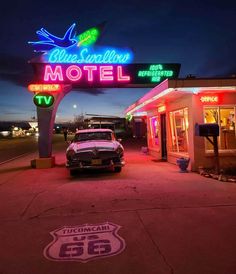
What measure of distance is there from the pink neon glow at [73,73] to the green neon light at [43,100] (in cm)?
133

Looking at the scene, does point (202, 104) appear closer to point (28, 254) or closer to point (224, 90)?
point (224, 90)

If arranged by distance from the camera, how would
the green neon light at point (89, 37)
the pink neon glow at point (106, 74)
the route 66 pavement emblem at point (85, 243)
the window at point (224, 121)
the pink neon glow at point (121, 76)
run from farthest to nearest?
1. the green neon light at point (89, 37)
2. the pink neon glow at point (121, 76)
3. the pink neon glow at point (106, 74)
4. the window at point (224, 121)
5. the route 66 pavement emblem at point (85, 243)

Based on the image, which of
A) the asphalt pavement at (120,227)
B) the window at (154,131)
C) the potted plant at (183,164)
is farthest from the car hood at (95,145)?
the window at (154,131)

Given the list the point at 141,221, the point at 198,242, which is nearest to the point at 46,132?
the point at 141,221

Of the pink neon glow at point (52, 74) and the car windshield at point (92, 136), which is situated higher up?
the pink neon glow at point (52, 74)

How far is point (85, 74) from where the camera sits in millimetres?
15758

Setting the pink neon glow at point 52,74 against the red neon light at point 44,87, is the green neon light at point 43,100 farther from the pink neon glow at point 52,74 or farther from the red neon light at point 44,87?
the pink neon glow at point 52,74

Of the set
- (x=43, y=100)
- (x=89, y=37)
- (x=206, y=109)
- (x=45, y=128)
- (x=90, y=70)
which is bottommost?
(x=45, y=128)

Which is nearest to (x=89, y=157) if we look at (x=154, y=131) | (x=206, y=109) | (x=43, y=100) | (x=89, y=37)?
(x=43, y=100)

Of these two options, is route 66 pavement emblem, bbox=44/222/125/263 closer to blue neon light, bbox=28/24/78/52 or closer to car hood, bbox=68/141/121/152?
car hood, bbox=68/141/121/152

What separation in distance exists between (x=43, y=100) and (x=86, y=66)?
2.69m

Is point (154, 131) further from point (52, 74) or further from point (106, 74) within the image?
point (52, 74)

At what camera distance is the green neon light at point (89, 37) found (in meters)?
16.6

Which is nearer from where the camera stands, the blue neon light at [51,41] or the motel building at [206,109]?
the motel building at [206,109]
